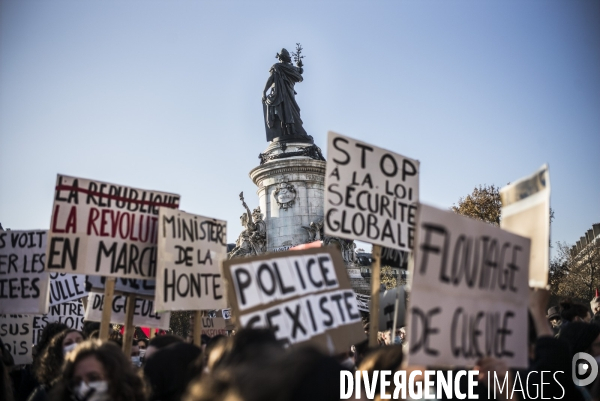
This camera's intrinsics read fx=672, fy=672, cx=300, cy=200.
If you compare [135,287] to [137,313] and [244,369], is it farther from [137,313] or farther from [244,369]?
[244,369]

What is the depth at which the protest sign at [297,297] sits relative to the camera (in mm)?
5316

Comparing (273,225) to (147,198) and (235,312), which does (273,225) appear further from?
(235,312)

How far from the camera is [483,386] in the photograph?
4.63 m

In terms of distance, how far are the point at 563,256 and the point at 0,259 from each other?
38.0 meters

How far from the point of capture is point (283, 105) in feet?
124

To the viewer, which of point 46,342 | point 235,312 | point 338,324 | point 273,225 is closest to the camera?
point 235,312

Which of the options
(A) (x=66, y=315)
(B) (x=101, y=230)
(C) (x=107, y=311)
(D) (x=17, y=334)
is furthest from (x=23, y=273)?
(C) (x=107, y=311)

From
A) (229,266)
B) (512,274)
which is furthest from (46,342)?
(512,274)

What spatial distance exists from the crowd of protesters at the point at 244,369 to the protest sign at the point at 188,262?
130 cm

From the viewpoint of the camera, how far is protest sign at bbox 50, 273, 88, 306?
412 inches

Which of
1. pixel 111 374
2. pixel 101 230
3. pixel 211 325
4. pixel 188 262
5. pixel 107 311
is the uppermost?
pixel 101 230

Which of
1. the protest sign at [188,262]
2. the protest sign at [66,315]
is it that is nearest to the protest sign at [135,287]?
the protest sign at [188,262]

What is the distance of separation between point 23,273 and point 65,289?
1.64 metres

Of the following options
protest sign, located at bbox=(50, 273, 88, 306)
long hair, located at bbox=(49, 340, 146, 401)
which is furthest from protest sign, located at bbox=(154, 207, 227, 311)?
protest sign, located at bbox=(50, 273, 88, 306)
